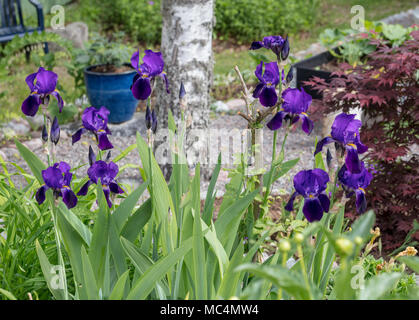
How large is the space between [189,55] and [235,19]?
472 cm

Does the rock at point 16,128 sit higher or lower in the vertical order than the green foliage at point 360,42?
lower

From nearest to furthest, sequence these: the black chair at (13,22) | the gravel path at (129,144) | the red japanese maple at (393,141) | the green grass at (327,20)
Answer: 1. the red japanese maple at (393,141)
2. the gravel path at (129,144)
3. the black chair at (13,22)
4. the green grass at (327,20)

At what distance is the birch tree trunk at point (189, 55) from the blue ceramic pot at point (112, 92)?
1.21m

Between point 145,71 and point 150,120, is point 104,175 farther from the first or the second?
point 145,71

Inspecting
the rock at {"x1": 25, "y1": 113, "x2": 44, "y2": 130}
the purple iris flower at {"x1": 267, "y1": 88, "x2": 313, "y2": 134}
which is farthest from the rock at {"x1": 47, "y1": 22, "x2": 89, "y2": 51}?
Result: the purple iris flower at {"x1": 267, "y1": 88, "x2": 313, "y2": 134}

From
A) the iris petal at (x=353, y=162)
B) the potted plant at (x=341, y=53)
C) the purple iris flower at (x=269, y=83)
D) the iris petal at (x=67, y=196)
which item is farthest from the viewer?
the potted plant at (x=341, y=53)

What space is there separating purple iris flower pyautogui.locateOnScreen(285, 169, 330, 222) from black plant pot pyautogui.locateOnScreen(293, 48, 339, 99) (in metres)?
3.20

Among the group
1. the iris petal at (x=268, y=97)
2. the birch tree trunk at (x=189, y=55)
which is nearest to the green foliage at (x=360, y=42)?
the birch tree trunk at (x=189, y=55)

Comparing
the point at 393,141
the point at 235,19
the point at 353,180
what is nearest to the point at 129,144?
the point at 393,141

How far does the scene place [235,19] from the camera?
767 cm

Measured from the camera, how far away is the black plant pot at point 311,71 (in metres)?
4.53

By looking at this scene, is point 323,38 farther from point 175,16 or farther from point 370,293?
point 370,293

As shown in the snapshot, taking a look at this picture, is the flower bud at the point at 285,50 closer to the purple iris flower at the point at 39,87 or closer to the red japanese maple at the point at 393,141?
the purple iris flower at the point at 39,87
